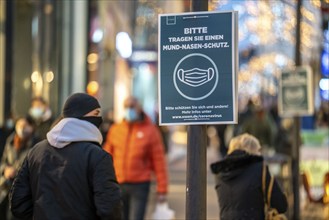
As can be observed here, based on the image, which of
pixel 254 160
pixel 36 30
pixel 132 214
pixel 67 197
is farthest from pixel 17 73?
pixel 67 197

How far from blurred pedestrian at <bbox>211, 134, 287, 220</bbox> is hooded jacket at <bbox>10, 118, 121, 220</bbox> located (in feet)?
5.79

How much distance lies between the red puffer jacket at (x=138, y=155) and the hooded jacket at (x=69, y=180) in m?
3.77

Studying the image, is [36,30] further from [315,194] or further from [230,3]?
[315,194]

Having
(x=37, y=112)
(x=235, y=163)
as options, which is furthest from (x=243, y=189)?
(x=37, y=112)

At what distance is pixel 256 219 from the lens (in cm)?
677

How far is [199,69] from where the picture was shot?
5.57 meters

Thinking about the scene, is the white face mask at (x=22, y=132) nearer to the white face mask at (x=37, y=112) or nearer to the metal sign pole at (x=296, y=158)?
the white face mask at (x=37, y=112)

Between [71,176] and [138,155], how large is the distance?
4.02 meters

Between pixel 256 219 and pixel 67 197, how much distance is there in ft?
7.01

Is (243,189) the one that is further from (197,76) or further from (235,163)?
(197,76)

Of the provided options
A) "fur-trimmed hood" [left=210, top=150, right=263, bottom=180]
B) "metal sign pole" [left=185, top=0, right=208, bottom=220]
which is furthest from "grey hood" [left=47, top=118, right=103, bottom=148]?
"fur-trimmed hood" [left=210, top=150, right=263, bottom=180]

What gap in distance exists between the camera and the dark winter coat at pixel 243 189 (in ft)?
22.3

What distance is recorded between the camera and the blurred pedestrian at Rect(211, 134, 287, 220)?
22.3ft

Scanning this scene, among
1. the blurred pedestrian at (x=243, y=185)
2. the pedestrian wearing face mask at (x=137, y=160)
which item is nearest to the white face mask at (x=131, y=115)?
the pedestrian wearing face mask at (x=137, y=160)
